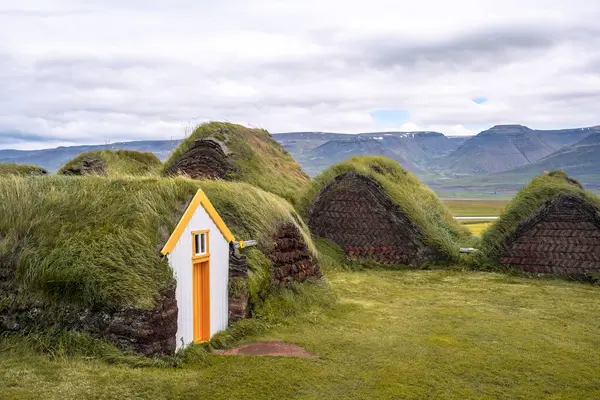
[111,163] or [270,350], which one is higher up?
[111,163]

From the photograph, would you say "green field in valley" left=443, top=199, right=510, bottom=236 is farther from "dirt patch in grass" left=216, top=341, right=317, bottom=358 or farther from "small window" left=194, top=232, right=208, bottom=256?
"small window" left=194, top=232, right=208, bottom=256

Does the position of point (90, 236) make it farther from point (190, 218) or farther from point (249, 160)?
point (249, 160)

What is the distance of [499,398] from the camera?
6.88 m

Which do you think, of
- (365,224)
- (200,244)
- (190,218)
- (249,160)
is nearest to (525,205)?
(365,224)

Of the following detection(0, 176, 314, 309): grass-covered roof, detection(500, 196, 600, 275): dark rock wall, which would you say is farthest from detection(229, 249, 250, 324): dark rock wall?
detection(500, 196, 600, 275): dark rock wall

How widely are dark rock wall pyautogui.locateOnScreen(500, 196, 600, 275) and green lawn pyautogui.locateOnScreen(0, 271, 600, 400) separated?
10.7 feet

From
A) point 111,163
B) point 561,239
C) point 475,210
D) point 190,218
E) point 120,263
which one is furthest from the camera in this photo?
point 475,210

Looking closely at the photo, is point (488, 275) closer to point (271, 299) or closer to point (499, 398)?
point (271, 299)

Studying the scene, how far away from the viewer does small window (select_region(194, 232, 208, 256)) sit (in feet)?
28.4

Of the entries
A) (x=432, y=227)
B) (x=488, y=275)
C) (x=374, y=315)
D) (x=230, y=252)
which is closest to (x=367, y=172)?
(x=432, y=227)

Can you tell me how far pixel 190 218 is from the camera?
848cm

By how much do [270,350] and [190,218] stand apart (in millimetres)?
2236

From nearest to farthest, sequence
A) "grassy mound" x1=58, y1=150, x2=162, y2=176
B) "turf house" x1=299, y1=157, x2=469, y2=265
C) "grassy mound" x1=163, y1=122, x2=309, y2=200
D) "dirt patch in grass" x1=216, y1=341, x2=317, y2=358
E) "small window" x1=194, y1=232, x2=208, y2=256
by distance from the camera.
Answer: "dirt patch in grass" x1=216, y1=341, x2=317, y2=358 → "small window" x1=194, y1=232, x2=208, y2=256 → "turf house" x1=299, y1=157, x2=469, y2=265 → "grassy mound" x1=163, y1=122, x2=309, y2=200 → "grassy mound" x1=58, y1=150, x2=162, y2=176

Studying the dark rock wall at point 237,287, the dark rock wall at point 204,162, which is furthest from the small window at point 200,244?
the dark rock wall at point 204,162
